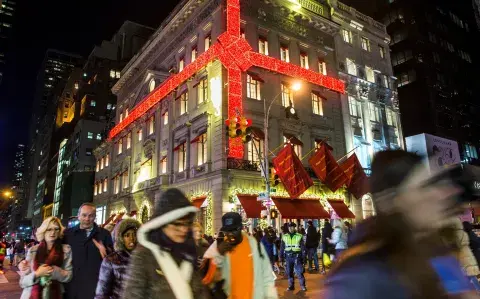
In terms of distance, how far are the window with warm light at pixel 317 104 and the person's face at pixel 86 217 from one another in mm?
25290

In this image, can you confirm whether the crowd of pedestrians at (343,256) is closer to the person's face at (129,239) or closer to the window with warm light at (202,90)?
the person's face at (129,239)

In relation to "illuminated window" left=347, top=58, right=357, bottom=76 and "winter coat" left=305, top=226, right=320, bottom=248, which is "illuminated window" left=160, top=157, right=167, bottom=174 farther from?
"illuminated window" left=347, top=58, right=357, bottom=76

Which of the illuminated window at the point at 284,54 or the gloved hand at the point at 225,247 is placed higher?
the illuminated window at the point at 284,54

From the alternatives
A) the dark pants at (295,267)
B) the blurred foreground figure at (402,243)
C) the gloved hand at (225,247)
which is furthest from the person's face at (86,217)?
the dark pants at (295,267)

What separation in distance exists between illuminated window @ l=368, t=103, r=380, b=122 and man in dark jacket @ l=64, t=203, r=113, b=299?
31.0m

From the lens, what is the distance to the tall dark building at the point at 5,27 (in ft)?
273

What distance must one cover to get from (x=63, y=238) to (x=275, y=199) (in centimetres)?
1921

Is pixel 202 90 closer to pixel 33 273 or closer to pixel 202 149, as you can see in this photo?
pixel 202 149

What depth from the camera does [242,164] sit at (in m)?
23.1

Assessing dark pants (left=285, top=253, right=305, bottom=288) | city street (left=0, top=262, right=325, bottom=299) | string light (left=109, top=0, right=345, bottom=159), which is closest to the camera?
city street (left=0, top=262, right=325, bottom=299)

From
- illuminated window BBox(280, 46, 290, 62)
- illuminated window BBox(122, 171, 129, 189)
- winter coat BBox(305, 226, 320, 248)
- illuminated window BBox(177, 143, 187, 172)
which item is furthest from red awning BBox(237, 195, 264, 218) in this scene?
illuminated window BBox(122, 171, 129, 189)

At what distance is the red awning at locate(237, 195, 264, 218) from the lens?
844 inches

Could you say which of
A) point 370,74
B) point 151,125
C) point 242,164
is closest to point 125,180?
point 151,125

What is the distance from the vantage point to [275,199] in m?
23.5
